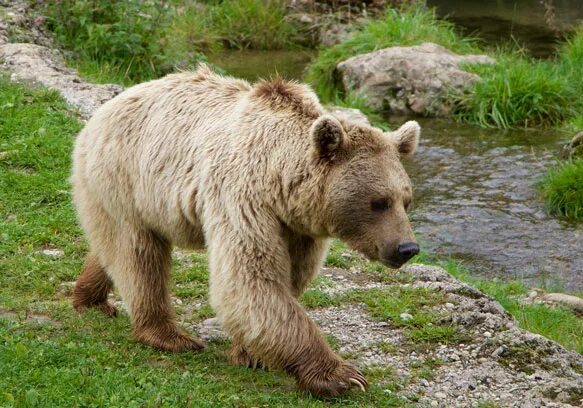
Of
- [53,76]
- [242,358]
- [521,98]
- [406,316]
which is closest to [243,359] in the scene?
[242,358]

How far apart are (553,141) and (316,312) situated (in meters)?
6.35

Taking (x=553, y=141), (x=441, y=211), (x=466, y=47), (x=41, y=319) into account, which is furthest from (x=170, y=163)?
(x=466, y=47)

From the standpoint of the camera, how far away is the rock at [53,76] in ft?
32.3

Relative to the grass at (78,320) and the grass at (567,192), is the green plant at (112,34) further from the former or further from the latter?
the grass at (567,192)

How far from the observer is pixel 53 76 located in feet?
33.5

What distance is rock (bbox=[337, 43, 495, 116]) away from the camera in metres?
13.1

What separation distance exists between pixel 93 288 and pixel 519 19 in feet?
45.0

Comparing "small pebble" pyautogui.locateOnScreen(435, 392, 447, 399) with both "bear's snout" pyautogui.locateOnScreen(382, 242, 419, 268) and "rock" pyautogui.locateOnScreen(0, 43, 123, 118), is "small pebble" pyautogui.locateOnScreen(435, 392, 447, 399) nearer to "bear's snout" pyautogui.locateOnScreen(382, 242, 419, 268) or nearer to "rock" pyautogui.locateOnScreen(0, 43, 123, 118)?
"bear's snout" pyautogui.locateOnScreen(382, 242, 419, 268)

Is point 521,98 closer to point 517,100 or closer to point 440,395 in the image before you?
point 517,100

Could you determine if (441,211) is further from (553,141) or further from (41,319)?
(41,319)

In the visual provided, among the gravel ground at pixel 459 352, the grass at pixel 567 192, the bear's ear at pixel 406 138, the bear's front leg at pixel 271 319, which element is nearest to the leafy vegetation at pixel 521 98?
the grass at pixel 567 192

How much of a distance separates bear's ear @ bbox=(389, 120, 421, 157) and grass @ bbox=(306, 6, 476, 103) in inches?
323

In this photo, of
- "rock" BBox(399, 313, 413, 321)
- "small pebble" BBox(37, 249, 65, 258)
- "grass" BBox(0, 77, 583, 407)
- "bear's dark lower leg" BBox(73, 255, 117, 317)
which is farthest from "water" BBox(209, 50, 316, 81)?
"bear's dark lower leg" BBox(73, 255, 117, 317)

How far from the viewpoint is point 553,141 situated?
12.0m
